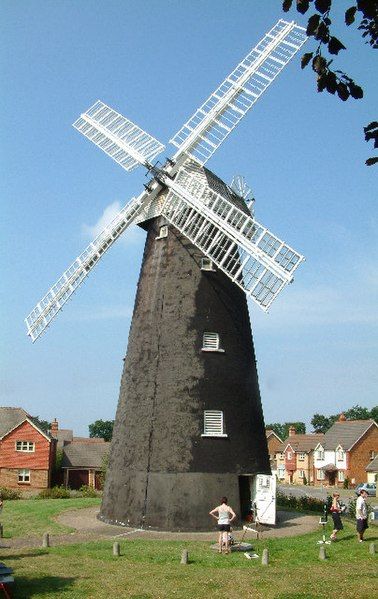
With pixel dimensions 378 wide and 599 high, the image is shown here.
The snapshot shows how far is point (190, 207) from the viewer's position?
71.9ft

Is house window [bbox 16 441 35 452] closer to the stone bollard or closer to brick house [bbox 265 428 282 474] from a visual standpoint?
the stone bollard

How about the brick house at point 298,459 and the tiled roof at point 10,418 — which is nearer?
the tiled roof at point 10,418

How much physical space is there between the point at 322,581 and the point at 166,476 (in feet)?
25.2

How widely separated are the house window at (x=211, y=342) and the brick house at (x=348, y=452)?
157ft

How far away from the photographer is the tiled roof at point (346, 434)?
216 feet

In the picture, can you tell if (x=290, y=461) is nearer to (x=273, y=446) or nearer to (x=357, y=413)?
(x=273, y=446)

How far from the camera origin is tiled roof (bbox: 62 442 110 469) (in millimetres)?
49572

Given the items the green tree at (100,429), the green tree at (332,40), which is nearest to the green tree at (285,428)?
the green tree at (100,429)

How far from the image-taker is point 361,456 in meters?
65.4

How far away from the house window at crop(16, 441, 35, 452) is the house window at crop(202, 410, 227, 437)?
27957mm

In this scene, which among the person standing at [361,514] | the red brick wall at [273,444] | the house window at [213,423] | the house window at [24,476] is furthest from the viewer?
the red brick wall at [273,444]

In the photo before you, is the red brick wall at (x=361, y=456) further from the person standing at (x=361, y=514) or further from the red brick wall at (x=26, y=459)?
the person standing at (x=361, y=514)

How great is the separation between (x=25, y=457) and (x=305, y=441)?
4171 centimetres

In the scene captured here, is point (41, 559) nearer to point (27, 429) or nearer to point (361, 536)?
point (361, 536)
